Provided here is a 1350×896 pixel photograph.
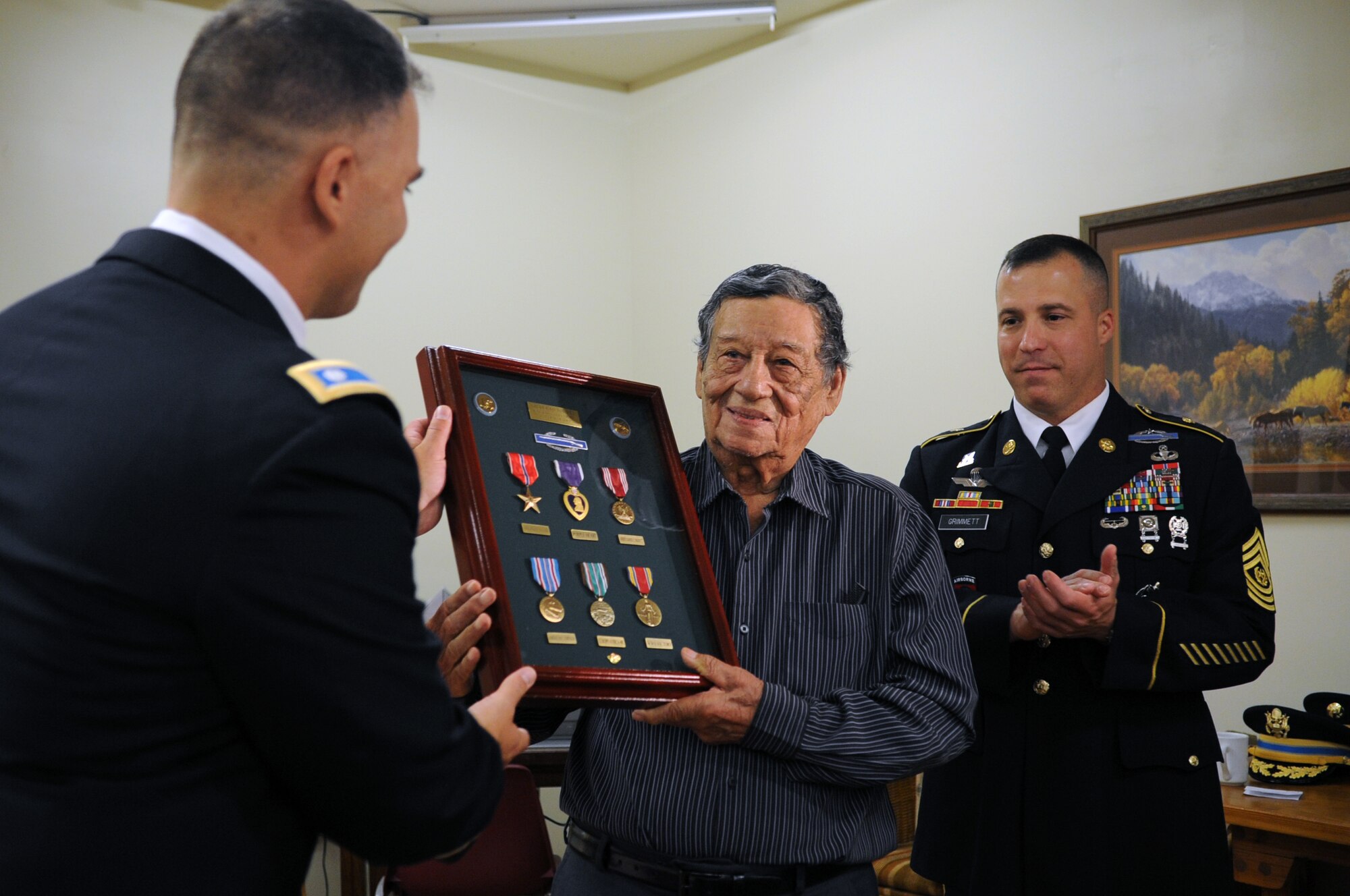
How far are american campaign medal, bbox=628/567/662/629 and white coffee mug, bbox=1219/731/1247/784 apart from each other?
202cm

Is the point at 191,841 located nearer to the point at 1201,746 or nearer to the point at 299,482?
the point at 299,482

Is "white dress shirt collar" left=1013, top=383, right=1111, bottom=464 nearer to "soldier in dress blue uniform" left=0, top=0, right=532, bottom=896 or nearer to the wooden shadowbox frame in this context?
the wooden shadowbox frame

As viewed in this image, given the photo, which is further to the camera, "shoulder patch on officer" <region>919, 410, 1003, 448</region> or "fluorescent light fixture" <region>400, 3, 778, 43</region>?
"fluorescent light fixture" <region>400, 3, 778, 43</region>

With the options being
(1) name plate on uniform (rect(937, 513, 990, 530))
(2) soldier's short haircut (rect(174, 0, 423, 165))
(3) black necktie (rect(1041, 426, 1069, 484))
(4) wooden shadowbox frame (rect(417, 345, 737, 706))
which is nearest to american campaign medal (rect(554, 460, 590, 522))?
(4) wooden shadowbox frame (rect(417, 345, 737, 706))

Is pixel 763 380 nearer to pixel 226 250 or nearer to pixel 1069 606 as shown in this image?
pixel 1069 606

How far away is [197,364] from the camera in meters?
0.91

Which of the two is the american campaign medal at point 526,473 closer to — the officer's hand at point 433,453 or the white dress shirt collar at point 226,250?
the officer's hand at point 433,453

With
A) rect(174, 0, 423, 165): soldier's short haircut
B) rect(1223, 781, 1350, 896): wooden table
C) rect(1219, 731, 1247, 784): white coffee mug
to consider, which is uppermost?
rect(174, 0, 423, 165): soldier's short haircut

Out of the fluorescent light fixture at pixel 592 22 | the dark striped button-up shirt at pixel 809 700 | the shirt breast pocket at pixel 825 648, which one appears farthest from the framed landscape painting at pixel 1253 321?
the shirt breast pocket at pixel 825 648

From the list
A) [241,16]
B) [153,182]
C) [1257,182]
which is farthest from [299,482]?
[153,182]

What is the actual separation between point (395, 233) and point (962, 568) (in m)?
1.55

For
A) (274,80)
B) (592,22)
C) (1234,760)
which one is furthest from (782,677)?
(592,22)

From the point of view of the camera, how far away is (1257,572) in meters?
2.12

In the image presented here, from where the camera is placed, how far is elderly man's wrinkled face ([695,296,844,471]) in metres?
1.74
